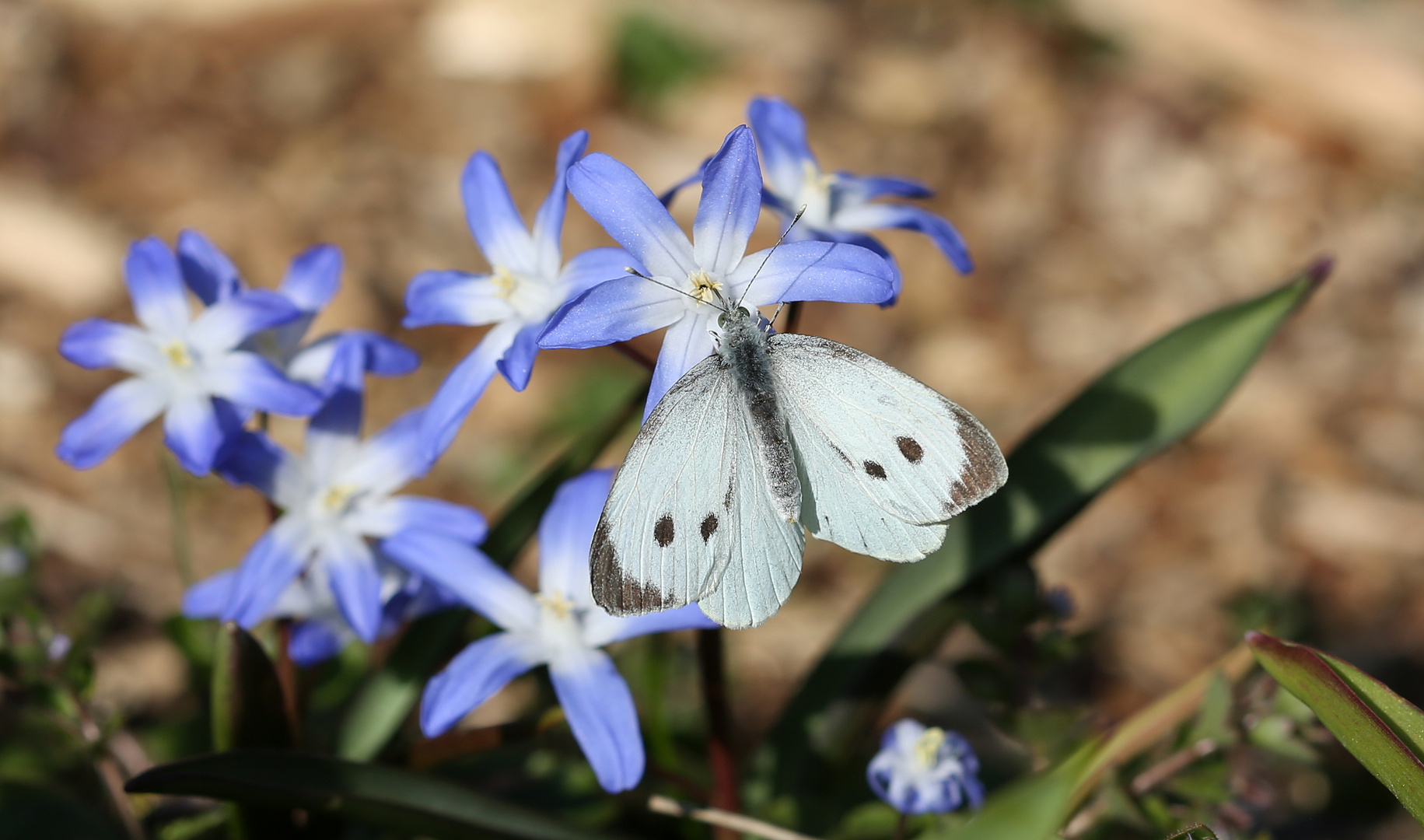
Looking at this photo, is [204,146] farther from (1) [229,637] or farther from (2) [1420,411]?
(2) [1420,411]

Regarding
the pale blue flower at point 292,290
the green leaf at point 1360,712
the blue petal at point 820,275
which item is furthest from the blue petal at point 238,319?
the green leaf at point 1360,712

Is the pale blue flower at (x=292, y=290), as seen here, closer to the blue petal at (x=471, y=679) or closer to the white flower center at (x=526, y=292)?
the white flower center at (x=526, y=292)

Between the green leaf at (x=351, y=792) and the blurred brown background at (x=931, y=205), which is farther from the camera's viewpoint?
the blurred brown background at (x=931, y=205)

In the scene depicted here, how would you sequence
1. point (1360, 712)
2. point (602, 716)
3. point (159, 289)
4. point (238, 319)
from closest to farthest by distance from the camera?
point (1360, 712) → point (602, 716) → point (238, 319) → point (159, 289)

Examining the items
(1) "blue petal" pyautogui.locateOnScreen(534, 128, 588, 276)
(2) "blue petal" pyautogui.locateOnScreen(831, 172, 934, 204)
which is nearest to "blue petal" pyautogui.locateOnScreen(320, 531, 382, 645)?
(1) "blue petal" pyautogui.locateOnScreen(534, 128, 588, 276)

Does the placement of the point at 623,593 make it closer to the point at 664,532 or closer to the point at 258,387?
the point at 664,532

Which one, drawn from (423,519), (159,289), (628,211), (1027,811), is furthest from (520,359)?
(1027,811)
